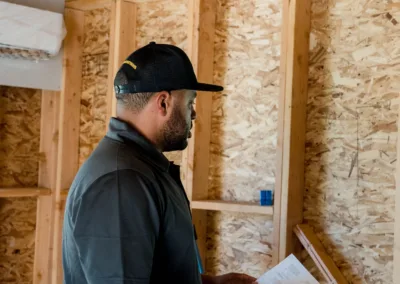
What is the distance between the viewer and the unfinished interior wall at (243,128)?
2770 millimetres

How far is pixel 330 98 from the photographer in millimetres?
2615

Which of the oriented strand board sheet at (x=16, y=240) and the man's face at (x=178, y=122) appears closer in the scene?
the man's face at (x=178, y=122)

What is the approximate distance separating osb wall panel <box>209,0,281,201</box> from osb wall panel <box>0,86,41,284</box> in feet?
4.39

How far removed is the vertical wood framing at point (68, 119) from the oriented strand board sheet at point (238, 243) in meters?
1.01

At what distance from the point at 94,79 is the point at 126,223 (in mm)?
2210

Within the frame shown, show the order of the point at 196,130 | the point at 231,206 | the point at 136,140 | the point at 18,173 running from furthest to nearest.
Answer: the point at 18,173 → the point at 196,130 → the point at 231,206 → the point at 136,140

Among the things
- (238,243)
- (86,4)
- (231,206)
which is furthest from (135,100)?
(86,4)

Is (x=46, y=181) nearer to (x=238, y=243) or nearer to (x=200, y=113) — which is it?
(x=200, y=113)

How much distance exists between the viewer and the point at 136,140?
1.62 metres

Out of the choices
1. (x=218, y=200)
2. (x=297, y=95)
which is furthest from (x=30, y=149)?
(x=297, y=95)

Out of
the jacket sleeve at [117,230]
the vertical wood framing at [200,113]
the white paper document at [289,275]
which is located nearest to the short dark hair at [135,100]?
the jacket sleeve at [117,230]

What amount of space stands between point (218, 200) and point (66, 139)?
3.72 ft

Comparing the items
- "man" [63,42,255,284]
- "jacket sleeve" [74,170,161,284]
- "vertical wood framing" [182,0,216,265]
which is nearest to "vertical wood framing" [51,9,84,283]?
"vertical wood framing" [182,0,216,265]

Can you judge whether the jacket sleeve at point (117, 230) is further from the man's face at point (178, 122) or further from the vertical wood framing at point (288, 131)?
the vertical wood framing at point (288, 131)
